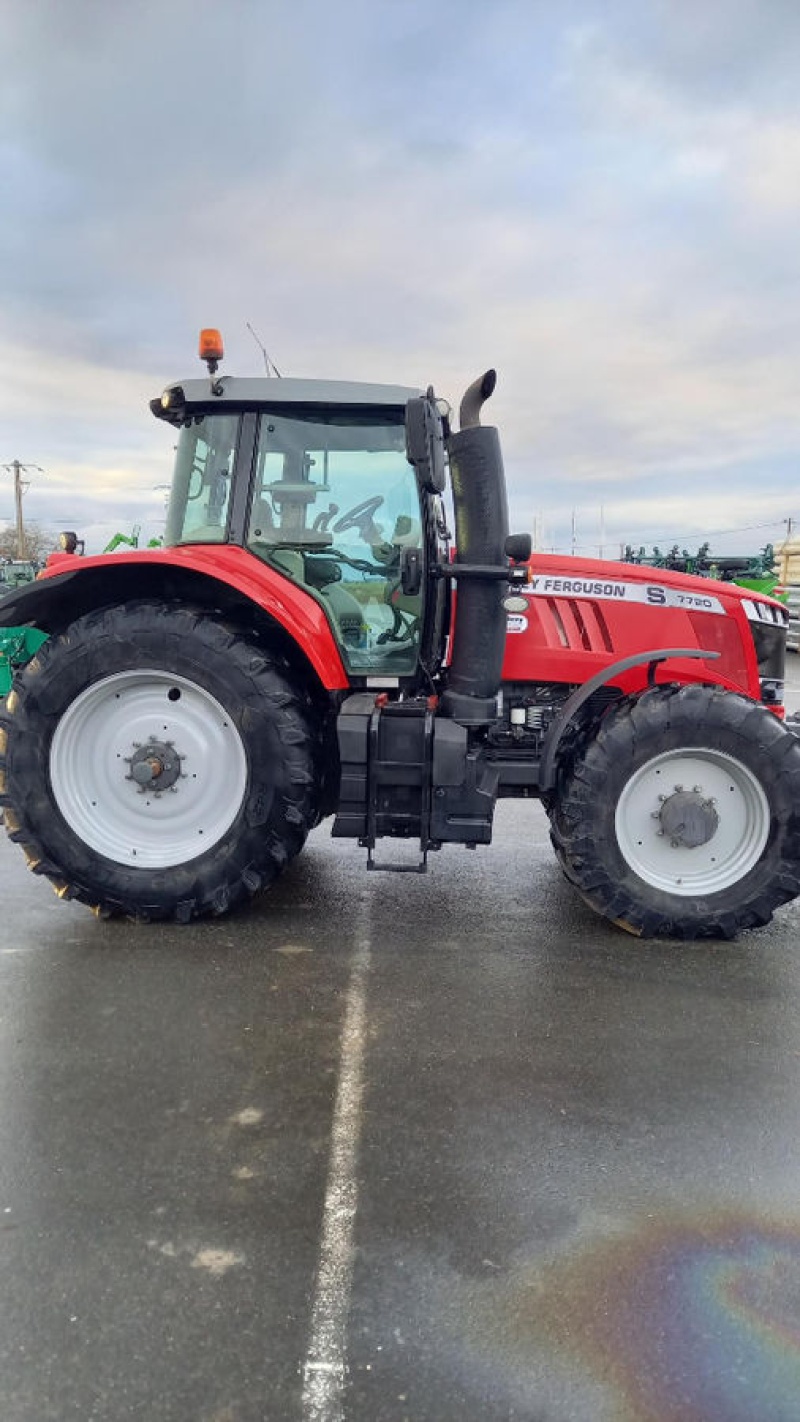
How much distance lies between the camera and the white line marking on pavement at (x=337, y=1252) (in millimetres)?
1633

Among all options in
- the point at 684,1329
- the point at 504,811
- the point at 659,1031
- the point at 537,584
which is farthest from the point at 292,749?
the point at 504,811

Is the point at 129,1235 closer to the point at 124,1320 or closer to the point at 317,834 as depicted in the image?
the point at 124,1320

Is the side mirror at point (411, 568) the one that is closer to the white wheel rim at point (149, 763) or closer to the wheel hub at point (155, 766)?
the white wheel rim at point (149, 763)

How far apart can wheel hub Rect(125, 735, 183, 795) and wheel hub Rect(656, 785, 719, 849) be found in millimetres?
2123

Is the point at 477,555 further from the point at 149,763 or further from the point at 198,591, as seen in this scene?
the point at 149,763

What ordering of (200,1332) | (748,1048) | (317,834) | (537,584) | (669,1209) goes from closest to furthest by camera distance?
(200,1332) → (669,1209) → (748,1048) → (537,584) → (317,834)

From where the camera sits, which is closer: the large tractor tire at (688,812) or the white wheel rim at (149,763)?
→ the large tractor tire at (688,812)

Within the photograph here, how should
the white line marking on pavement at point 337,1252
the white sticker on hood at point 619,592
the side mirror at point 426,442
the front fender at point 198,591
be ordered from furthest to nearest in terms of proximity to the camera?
1. the white sticker on hood at point 619,592
2. the front fender at point 198,591
3. the side mirror at point 426,442
4. the white line marking on pavement at point 337,1252

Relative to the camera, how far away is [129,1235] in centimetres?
200

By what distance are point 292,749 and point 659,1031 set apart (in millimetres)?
1748

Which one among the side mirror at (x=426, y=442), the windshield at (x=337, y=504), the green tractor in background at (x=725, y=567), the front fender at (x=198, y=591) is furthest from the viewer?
the green tractor in background at (x=725, y=567)

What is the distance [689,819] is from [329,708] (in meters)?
1.65

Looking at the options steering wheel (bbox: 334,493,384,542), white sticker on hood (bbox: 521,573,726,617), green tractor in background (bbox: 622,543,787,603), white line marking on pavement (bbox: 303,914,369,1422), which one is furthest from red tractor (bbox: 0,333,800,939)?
green tractor in background (bbox: 622,543,787,603)

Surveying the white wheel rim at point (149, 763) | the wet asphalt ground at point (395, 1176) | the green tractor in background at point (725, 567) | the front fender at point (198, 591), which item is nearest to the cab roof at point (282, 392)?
the front fender at point (198, 591)
